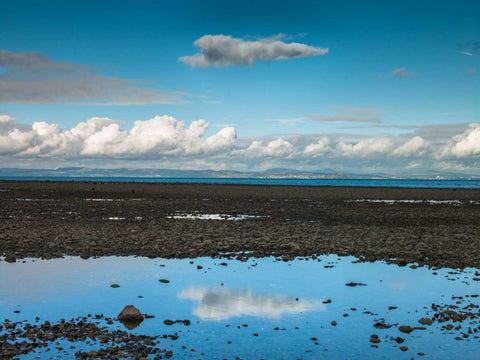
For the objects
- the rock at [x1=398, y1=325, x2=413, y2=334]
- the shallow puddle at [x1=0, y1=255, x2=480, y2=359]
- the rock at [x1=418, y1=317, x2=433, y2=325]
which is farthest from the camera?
the rock at [x1=418, y1=317, x2=433, y2=325]

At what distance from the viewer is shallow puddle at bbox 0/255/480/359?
12.5 metres

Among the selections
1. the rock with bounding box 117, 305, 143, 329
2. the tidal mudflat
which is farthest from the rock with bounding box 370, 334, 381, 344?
the rock with bounding box 117, 305, 143, 329

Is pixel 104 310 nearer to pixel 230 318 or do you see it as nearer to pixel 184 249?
pixel 230 318

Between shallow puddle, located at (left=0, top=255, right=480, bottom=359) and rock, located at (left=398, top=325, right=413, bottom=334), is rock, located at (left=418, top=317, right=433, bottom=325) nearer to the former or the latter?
shallow puddle, located at (left=0, top=255, right=480, bottom=359)

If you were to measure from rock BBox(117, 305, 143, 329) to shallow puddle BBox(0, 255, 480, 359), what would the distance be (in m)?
0.36

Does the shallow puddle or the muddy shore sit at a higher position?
the muddy shore

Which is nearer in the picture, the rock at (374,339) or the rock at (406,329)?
the rock at (374,339)

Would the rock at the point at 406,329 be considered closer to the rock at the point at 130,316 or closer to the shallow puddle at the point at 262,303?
the shallow puddle at the point at 262,303

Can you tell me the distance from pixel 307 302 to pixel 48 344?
8495mm

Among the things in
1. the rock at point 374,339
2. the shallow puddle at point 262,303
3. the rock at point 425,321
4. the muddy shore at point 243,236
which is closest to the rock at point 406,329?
the shallow puddle at point 262,303

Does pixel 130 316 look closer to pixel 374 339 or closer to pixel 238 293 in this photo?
pixel 238 293

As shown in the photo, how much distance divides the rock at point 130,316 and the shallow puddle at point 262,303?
0.36m

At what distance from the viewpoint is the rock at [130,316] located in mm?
14219

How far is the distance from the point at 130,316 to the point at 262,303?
4.55 m
